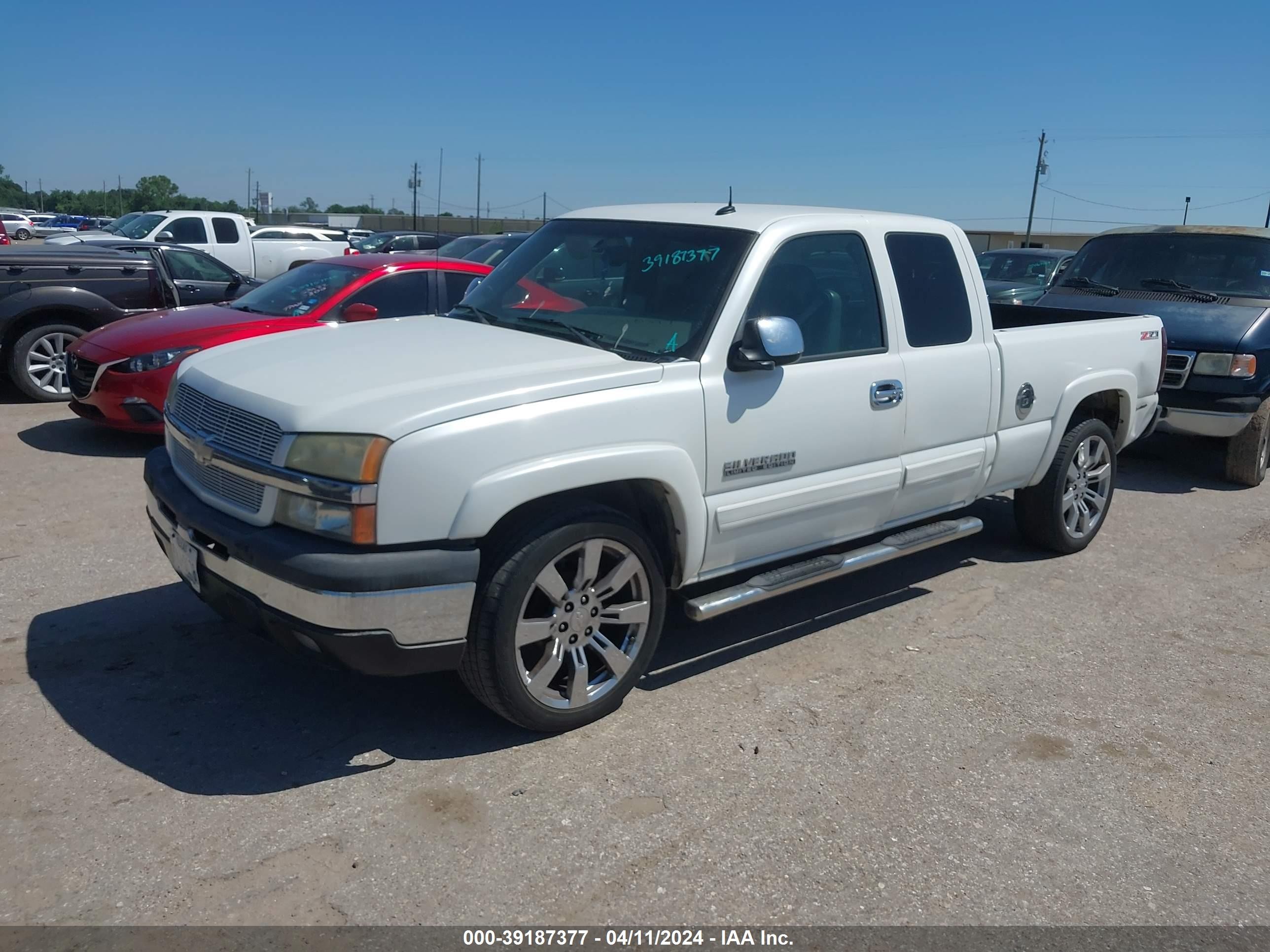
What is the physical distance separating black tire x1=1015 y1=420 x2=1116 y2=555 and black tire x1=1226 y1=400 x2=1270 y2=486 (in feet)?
8.58

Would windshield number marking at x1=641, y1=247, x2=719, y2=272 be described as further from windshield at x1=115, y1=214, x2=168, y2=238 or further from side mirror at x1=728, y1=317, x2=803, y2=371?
windshield at x1=115, y1=214, x2=168, y2=238

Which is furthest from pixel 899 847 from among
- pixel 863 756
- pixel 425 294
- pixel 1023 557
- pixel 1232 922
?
pixel 425 294

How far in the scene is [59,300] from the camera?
30.1 feet

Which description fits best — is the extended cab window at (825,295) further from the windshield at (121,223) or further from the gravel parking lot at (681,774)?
the windshield at (121,223)

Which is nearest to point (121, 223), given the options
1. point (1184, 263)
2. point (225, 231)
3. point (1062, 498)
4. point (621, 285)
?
point (225, 231)

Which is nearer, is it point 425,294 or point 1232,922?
point 1232,922

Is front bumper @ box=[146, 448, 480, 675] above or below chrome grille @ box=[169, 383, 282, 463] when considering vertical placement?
below

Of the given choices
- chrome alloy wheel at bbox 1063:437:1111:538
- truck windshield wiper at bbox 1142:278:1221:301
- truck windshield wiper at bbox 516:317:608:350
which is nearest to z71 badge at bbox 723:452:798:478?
truck windshield wiper at bbox 516:317:608:350

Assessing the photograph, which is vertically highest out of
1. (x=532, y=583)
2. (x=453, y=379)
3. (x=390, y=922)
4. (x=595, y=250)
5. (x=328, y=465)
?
(x=595, y=250)

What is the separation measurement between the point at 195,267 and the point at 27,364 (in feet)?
10.5

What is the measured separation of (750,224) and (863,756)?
220cm

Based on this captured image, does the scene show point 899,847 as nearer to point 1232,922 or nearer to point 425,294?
point 1232,922

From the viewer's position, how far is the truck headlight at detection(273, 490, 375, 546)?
10.9ft

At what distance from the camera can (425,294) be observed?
848 centimetres
